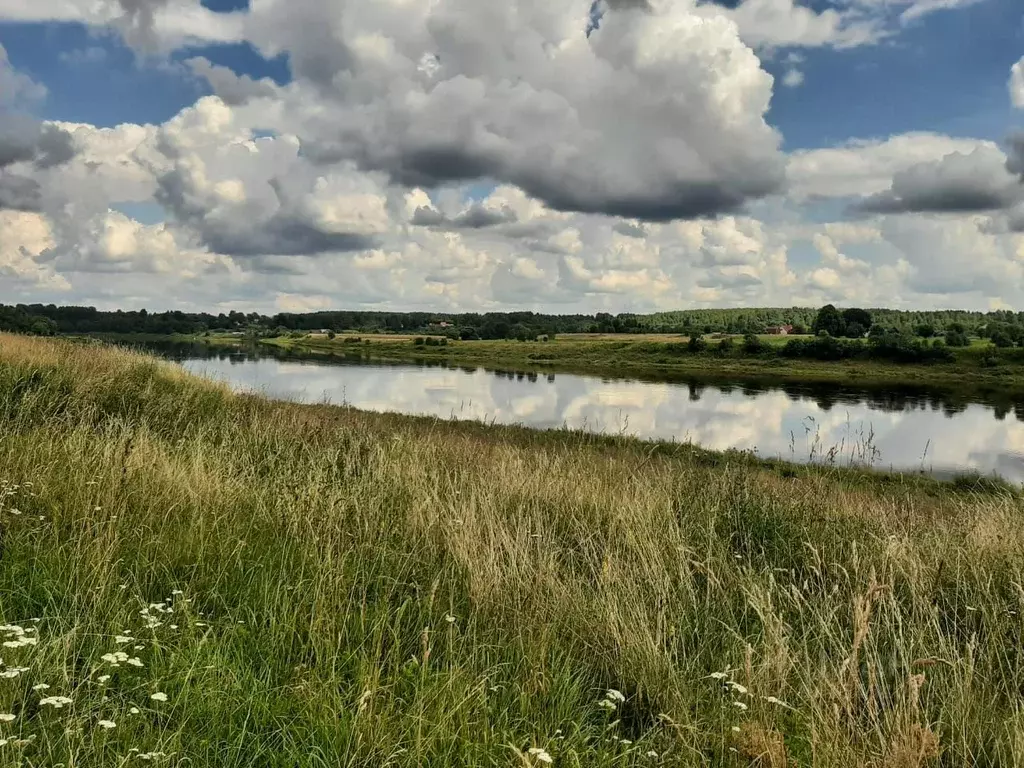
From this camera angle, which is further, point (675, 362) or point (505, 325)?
point (505, 325)

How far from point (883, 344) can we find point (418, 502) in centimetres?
9884

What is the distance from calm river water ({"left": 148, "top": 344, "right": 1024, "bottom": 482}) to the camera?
100 ft

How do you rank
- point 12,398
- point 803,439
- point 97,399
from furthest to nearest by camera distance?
point 803,439 < point 97,399 < point 12,398

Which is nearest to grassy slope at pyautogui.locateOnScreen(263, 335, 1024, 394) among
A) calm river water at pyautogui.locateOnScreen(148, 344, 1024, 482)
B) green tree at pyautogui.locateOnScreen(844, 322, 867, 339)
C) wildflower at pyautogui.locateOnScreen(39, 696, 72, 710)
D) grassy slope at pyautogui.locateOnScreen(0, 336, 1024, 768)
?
green tree at pyautogui.locateOnScreen(844, 322, 867, 339)

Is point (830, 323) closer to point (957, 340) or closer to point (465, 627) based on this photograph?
point (957, 340)

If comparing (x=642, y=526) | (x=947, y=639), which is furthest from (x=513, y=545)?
(x=947, y=639)

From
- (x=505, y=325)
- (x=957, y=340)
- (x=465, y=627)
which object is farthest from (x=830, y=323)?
(x=465, y=627)

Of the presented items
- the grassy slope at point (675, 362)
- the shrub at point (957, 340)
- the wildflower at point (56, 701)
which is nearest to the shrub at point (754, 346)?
the grassy slope at point (675, 362)

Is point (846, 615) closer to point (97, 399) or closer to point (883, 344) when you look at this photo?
point (97, 399)

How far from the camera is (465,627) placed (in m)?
3.89

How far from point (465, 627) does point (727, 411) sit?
45.7 meters

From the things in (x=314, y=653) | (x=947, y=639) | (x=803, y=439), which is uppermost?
(x=314, y=653)

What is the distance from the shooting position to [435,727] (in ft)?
8.68

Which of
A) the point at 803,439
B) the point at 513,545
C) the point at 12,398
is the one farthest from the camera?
the point at 803,439
